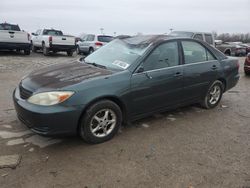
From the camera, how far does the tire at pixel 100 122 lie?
3510 millimetres

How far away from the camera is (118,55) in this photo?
4430mm

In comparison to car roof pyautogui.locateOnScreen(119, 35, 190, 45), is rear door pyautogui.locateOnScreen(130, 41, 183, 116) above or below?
below

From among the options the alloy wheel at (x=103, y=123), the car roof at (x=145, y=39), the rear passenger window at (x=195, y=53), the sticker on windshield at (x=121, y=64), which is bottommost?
the alloy wheel at (x=103, y=123)

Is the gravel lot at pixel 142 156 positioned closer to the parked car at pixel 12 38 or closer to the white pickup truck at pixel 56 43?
the parked car at pixel 12 38

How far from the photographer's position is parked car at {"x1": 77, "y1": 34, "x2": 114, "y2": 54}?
17062 mm

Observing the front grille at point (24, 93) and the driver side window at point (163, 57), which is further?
the driver side window at point (163, 57)

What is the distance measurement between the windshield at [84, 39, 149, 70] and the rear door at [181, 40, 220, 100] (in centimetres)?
96

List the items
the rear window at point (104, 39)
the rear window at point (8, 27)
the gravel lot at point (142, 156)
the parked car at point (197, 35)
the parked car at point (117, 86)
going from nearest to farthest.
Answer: the gravel lot at point (142, 156) < the parked car at point (117, 86) < the parked car at point (197, 35) < the rear window at point (8, 27) < the rear window at point (104, 39)

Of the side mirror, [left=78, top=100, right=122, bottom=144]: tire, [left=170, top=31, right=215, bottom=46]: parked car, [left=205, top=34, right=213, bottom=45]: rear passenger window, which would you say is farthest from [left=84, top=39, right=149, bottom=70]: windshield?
[left=205, top=34, right=213, bottom=45]: rear passenger window

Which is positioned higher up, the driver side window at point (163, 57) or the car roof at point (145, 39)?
the car roof at point (145, 39)

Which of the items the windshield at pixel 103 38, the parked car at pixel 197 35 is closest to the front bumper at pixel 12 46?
the windshield at pixel 103 38

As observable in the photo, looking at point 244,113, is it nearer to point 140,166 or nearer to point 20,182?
point 140,166

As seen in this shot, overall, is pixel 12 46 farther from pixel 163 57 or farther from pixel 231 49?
pixel 231 49

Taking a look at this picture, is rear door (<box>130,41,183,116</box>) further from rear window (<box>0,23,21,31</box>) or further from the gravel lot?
rear window (<box>0,23,21,31</box>)
